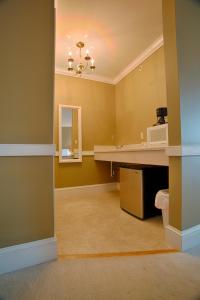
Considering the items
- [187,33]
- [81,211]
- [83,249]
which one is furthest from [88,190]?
[187,33]

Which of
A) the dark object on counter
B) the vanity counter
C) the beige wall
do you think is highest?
the beige wall

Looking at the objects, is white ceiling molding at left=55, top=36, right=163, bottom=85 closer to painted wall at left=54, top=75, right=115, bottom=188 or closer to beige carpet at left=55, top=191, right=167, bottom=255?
painted wall at left=54, top=75, right=115, bottom=188

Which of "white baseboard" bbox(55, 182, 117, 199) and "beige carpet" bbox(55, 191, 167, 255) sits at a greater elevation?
"white baseboard" bbox(55, 182, 117, 199)

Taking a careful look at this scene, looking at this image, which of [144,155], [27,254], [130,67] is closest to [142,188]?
[144,155]

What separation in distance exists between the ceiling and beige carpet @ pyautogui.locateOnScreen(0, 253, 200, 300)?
8.76 ft

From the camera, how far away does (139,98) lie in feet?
10.7

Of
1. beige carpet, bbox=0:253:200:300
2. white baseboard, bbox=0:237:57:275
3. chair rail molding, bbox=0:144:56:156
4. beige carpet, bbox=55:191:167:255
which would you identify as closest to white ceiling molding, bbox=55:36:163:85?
chair rail molding, bbox=0:144:56:156

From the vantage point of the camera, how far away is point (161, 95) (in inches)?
108

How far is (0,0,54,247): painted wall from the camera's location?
1.22m

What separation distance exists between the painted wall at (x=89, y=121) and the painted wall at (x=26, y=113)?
2.12 meters

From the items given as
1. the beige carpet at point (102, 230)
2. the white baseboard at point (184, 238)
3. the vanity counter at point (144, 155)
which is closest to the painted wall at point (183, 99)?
the white baseboard at point (184, 238)

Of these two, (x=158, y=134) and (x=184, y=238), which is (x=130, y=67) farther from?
(x=184, y=238)

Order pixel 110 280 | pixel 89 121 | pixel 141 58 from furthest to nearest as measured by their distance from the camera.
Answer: pixel 89 121, pixel 141 58, pixel 110 280

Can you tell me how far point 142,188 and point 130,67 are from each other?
8.25 ft
